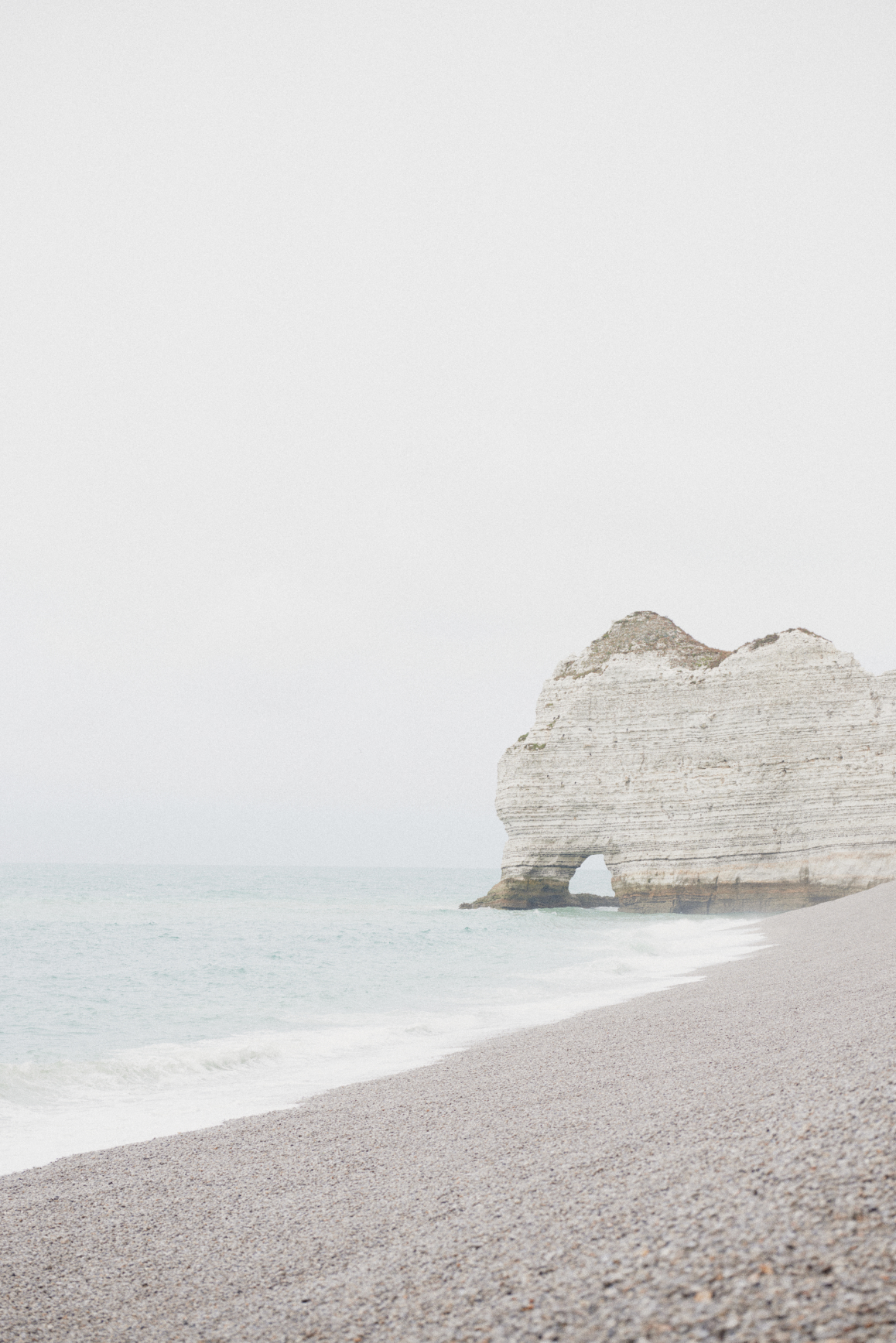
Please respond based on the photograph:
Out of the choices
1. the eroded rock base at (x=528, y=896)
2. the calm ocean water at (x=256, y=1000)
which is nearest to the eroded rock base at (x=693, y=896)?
the eroded rock base at (x=528, y=896)

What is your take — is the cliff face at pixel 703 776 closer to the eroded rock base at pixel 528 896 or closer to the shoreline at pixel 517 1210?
the eroded rock base at pixel 528 896

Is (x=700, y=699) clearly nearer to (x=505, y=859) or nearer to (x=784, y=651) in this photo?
(x=784, y=651)

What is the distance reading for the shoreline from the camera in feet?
7.50

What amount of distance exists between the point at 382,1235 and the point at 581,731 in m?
31.5

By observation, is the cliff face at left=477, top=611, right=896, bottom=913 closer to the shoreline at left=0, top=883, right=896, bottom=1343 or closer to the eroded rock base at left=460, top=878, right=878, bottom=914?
the eroded rock base at left=460, top=878, right=878, bottom=914

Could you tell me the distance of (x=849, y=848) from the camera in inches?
1147

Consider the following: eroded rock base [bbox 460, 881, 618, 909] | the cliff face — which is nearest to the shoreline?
the cliff face

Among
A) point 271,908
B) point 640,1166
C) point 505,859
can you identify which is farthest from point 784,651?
point 640,1166

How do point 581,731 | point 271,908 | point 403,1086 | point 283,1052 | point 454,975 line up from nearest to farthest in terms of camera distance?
point 403,1086 < point 283,1052 < point 454,975 < point 581,731 < point 271,908

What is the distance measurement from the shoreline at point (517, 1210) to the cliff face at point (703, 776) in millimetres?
25628

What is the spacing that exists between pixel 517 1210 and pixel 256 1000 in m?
11.1

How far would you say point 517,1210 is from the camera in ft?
10.9

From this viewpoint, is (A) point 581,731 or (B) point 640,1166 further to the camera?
(A) point 581,731

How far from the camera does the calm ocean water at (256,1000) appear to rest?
747 centimetres
